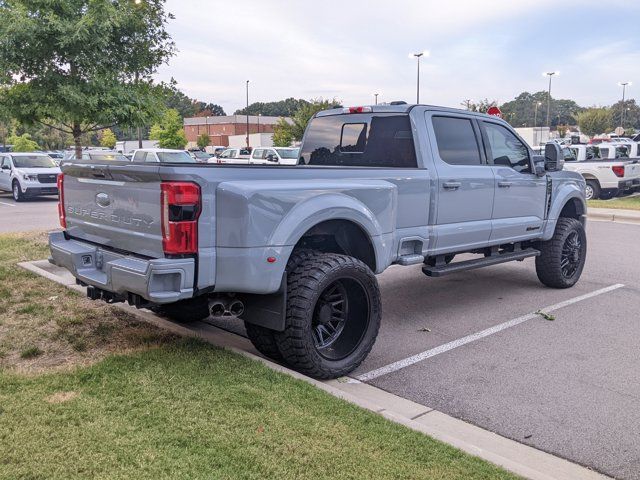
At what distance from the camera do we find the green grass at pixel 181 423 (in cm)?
294

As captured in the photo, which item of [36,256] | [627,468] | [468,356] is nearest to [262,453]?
[627,468]

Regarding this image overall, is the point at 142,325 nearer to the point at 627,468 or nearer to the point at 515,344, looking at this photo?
the point at 515,344

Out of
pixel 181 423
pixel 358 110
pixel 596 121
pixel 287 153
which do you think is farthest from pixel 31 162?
pixel 596 121

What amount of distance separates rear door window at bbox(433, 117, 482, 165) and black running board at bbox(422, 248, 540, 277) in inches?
39.4

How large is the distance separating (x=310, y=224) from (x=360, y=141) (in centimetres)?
203

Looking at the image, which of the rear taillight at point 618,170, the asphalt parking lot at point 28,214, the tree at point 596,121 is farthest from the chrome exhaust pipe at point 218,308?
the tree at point 596,121

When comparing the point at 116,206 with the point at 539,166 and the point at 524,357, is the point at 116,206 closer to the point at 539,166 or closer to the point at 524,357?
the point at 524,357

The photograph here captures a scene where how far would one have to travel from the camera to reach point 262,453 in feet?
10.1

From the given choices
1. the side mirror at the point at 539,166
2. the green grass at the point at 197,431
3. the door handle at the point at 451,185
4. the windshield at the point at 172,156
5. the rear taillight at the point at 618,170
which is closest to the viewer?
the green grass at the point at 197,431

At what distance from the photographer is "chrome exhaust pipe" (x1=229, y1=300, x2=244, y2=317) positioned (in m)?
4.16

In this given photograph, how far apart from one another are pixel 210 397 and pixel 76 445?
85 centimetres

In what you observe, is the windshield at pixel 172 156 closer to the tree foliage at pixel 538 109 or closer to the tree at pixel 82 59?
the tree at pixel 82 59

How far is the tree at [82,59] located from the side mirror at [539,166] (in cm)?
597

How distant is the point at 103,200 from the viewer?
4.31 m
